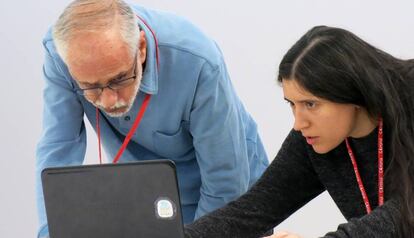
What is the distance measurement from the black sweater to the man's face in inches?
13.3

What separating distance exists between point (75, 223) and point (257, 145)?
0.94m

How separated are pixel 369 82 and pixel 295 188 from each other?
36cm

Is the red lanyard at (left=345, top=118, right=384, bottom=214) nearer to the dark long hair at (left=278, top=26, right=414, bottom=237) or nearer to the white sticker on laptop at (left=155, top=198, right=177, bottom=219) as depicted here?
the dark long hair at (left=278, top=26, right=414, bottom=237)

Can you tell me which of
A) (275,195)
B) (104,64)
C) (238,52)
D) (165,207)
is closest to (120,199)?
(165,207)

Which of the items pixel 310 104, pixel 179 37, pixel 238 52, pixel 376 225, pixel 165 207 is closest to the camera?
pixel 165 207

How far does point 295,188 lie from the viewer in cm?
171

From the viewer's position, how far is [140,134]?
191 centimetres

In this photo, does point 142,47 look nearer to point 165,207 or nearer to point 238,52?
point 165,207

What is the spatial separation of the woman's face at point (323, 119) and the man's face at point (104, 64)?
35 centimetres

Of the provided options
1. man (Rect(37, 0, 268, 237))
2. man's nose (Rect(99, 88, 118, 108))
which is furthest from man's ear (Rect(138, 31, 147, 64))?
man's nose (Rect(99, 88, 118, 108))

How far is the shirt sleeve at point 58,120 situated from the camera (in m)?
1.88

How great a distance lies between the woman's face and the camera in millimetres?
1485

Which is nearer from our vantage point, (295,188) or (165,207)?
(165,207)

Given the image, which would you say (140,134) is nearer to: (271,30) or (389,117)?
(389,117)
